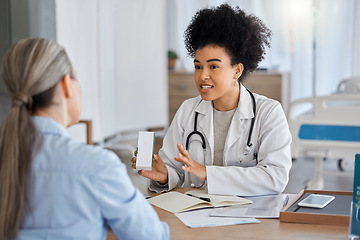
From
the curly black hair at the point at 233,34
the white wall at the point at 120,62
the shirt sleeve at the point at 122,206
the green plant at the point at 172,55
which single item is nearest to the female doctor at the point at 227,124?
the curly black hair at the point at 233,34

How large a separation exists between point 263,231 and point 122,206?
23.1 inches

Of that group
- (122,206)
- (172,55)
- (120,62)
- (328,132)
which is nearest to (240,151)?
(122,206)

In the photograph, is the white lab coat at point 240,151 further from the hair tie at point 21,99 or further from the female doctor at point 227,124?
the hair tie at point 21,99

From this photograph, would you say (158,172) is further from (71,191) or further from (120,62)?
(120,62)

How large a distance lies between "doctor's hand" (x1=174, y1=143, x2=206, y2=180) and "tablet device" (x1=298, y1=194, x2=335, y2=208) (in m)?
0.42

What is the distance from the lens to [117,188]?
4.06 ft

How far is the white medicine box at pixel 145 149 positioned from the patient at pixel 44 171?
626mm

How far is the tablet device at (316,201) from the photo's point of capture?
1824 mm

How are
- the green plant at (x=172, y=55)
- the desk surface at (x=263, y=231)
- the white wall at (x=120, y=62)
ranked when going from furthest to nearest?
the green plant at (x=172, y=55), the white wall at (x=120, y=62), the desk surface at (x=263, y=231)

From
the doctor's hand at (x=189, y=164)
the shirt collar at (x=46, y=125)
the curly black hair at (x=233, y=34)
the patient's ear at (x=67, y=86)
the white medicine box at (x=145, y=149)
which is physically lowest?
the doctor's hand at (x=189, y=164)

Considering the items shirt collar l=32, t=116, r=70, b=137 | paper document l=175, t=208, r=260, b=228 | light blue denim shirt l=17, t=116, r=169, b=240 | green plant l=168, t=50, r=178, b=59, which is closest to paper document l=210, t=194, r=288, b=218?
paper document l=175, t=208, r=260, b=228

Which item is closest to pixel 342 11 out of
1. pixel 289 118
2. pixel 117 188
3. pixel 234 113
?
pixel 289 118

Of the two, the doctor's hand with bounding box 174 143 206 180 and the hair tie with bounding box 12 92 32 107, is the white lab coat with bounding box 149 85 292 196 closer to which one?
the doctor's hand with bounding box 174 143 206 180

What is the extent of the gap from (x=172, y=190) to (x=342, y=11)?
564cm
